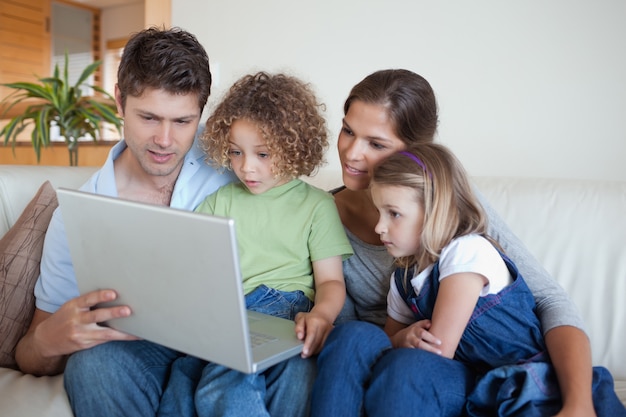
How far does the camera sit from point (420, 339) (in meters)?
1.06

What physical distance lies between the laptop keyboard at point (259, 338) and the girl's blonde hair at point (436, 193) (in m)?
0.34

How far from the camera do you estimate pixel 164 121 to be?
1.36 m

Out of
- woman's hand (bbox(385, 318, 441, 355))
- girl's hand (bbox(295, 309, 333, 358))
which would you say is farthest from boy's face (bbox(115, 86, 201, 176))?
woman's hand (bbox(385, 318, 441, 355))

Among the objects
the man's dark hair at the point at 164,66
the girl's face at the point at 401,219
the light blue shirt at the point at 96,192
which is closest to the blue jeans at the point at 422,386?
the girl's face at the point at 401,219

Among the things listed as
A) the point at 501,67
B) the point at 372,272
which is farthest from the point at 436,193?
the point at 501,67

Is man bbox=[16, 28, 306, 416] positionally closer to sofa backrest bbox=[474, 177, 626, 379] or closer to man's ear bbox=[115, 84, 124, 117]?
man's ear bbox=[115, 84, 124, 117]

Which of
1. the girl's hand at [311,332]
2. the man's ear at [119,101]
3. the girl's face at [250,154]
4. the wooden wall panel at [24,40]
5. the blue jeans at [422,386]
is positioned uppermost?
→ the wooden wall panel at [24,40]

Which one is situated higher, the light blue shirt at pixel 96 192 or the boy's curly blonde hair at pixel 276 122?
the boy's curly blonde hair at pixel 276 122

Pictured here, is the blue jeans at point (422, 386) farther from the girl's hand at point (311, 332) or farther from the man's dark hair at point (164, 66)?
the man's dark hair at point (164, 66)

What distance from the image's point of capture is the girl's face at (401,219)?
1155 millimetres

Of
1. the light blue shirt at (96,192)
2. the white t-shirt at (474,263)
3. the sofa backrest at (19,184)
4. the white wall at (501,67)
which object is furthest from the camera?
the white wall at (501,67)

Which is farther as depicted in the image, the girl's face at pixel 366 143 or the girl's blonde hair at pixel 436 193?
the girl's face at pixel 366 143

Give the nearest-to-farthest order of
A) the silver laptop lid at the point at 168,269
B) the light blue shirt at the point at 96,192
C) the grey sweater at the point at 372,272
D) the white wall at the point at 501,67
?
the silver laptop lid at the point at 168,269 < the grey sweater at the point at 372,272 < the light blue shirt at the point at 96,192 < the white wall at the point at 501,67

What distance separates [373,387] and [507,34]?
1.52 m
